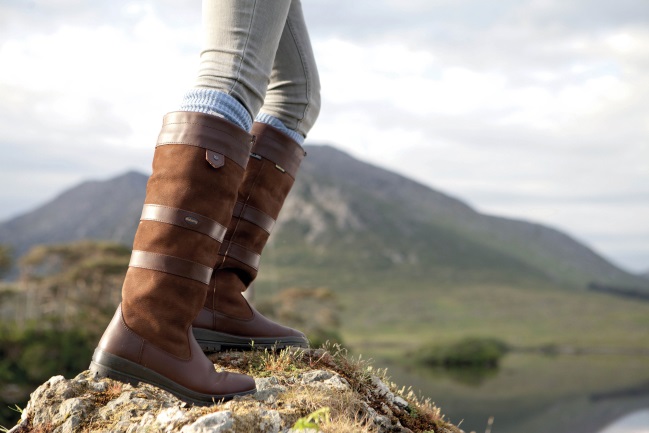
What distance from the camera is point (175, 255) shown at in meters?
3.17

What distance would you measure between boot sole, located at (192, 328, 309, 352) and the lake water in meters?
63.4

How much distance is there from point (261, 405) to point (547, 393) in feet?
346

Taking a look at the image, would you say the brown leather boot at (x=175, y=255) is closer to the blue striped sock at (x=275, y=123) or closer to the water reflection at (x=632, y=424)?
the blue striped sock at (x=275, y=123)

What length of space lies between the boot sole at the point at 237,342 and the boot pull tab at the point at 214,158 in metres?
1.18

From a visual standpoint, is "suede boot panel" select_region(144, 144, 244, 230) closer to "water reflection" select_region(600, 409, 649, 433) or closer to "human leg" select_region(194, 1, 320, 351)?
"human leg" select_region(194, 1, 320, 351)

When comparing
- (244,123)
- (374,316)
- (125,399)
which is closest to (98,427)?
(125,399)

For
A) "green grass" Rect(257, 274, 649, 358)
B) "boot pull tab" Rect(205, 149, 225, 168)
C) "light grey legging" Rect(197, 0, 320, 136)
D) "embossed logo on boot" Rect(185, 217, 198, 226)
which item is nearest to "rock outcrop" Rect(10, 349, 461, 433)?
Result: "embossed logo on boot" Rect(185, 217, 198, 226)

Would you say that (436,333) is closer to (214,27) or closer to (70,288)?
(70,288)

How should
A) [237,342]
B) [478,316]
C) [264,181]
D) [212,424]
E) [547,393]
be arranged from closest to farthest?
[212,424] → [264,181] → [237,342] → [547,393] → [478,316]

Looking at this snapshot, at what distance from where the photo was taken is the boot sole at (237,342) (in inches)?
154

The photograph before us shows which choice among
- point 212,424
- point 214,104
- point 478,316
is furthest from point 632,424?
point 214,104

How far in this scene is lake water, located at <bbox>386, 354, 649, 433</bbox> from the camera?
78.2 meters

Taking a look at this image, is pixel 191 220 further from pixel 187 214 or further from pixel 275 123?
pixel 275 123

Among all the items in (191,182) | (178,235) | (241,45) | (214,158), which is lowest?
(178,235)
